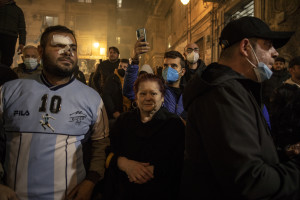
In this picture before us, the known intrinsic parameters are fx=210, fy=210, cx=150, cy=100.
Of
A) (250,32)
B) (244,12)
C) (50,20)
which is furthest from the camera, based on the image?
(50,20)

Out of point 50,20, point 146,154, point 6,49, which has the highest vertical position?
point 50,20

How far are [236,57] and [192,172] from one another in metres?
0.94

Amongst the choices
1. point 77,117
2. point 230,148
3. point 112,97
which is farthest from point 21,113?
point 112,97

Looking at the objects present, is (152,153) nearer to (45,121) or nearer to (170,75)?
(45,121)

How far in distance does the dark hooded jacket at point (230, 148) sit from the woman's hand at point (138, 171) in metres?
0.67

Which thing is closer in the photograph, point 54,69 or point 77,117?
point 77,117

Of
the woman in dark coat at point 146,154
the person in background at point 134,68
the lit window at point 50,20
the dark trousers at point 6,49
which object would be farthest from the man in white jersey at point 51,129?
the lit window at point 50,20

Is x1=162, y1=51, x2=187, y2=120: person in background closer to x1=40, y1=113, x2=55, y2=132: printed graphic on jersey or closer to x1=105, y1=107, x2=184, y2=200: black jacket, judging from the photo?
x1=105, y1=107, x2=184, y2=200: black jacket

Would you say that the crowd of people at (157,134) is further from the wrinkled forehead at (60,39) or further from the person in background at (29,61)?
the person in background at (29,61)

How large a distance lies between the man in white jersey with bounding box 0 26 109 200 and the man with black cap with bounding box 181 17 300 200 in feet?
3.43

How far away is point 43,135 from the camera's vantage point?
185 cm

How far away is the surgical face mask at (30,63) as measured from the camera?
444 centimetres

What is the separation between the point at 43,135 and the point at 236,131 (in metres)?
1.58

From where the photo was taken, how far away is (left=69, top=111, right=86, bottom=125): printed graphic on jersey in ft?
6.53
